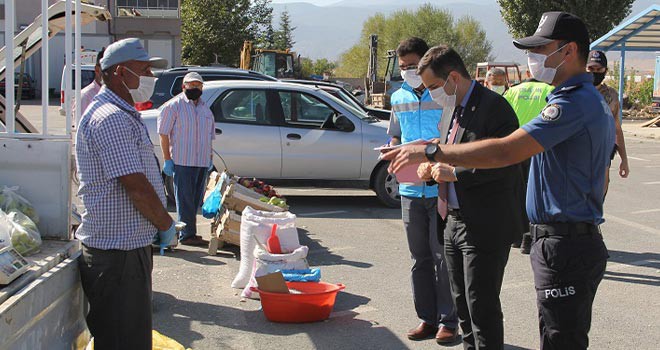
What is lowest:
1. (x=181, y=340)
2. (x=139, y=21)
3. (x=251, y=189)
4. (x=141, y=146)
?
(x=181, y=340)

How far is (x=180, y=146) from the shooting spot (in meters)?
8.02

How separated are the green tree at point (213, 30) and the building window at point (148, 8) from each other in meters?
3.94

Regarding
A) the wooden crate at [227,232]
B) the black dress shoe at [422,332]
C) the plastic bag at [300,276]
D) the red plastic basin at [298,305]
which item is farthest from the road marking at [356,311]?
the wooden crate at [227,232]

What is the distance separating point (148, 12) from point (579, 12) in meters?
26.4

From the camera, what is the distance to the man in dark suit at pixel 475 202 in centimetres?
422

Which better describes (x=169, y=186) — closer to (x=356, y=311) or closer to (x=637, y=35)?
(x=356, y=311)

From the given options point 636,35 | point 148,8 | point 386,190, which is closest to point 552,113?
point 386,190

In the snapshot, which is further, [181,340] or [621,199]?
[621,199]

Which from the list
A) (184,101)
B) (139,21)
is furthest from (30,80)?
(184,101)

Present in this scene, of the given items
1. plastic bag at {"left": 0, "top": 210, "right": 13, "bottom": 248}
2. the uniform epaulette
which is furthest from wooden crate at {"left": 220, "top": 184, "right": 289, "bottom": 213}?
the uniform epaulette

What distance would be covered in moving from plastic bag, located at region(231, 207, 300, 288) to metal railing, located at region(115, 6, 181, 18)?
4197 cm

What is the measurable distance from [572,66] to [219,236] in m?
5.02

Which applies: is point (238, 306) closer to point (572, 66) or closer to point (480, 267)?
point (480, 267)

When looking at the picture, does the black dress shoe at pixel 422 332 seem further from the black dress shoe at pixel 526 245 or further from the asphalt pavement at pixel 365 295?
the black dress shoe at pixel 526 245
